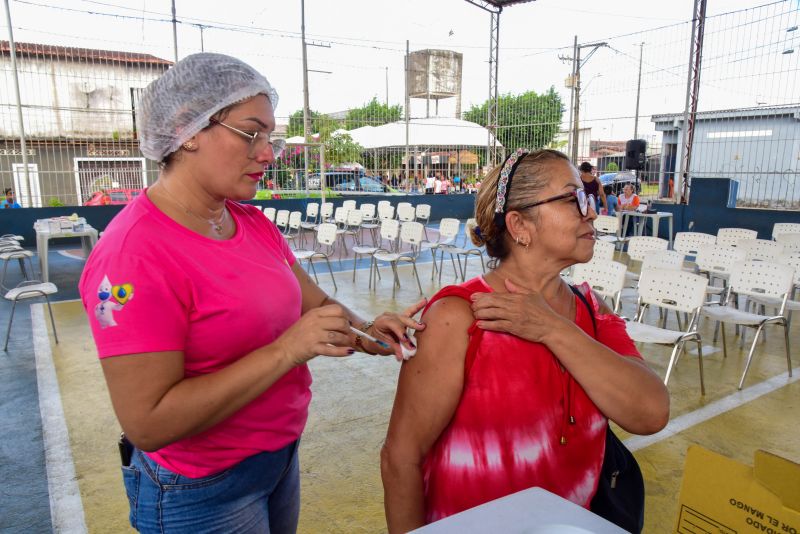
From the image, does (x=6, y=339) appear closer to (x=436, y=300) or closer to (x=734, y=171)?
(x=436, y=300)

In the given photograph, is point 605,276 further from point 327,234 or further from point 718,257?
point 327,234

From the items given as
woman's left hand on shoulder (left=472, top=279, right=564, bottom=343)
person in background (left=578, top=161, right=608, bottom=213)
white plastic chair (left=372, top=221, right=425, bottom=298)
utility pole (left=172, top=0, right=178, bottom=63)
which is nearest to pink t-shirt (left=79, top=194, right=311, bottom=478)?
woman's left hand on shoulder (left=472, top=279, right=564, bottom=343)

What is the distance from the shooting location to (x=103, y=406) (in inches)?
151

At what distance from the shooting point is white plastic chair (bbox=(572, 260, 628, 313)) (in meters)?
4.59

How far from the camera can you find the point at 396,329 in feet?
4.19

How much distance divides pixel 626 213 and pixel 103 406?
9.86 meters

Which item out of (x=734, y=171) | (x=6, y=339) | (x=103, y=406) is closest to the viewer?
(x=103, y=406)

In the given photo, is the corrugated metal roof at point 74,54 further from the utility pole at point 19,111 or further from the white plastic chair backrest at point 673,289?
the white plastic chair backrest at point 673,289

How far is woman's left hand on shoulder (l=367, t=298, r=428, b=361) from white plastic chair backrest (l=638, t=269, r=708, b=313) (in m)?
3.61

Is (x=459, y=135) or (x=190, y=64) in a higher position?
(x=459, y=135)

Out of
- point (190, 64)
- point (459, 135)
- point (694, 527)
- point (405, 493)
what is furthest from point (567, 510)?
point (459, 135)

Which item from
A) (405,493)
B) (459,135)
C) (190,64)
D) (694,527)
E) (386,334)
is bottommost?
(405,493)

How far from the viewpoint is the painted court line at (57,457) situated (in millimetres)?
2600

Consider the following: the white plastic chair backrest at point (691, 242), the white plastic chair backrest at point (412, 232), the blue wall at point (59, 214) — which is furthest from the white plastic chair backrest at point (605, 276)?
the blue wall at point (59, 214)
